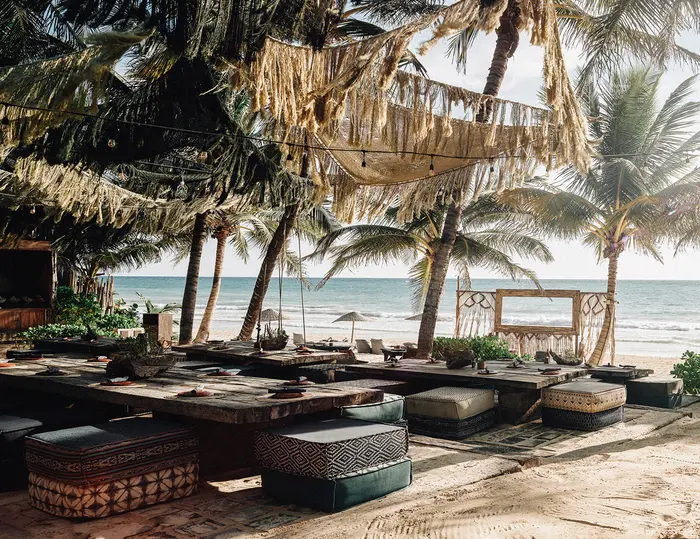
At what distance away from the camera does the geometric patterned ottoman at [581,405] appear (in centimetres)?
575

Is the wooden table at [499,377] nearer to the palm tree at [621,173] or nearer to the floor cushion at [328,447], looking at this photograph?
the floor cushion at [328,447]

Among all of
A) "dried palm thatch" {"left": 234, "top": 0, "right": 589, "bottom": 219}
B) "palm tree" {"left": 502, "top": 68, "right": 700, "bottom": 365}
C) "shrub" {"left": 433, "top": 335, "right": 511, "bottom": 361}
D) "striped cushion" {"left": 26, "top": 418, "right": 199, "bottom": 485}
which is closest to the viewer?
"striped cushion" {"left": 26, "top": 418, "right": 199, "bottom": 485}

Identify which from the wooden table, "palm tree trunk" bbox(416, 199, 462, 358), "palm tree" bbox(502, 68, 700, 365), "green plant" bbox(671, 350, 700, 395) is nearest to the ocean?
"palm tree" bbox(502, 68, 700, 365)

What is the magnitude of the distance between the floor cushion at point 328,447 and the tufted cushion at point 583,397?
105 inches

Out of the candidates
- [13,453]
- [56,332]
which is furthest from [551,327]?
[13,453]

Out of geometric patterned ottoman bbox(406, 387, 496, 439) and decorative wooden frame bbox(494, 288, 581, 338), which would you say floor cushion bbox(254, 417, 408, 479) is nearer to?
geometric patterned ottoman bbox(406, 387, 496, 439)

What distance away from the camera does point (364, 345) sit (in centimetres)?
1495

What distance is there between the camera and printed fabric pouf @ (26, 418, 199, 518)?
3221mm

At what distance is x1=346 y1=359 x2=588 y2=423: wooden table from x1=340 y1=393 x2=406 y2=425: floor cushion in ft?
4.82

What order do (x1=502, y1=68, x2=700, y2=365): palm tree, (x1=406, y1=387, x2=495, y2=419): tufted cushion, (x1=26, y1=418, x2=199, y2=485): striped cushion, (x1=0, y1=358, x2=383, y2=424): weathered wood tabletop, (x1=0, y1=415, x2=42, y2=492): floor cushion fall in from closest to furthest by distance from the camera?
(x1=26, y1=418, x2=199, y2=485): striped cushion, (x1=0, y1=358, x2=383, y2=424): weathered wood tabletop, (x1=0, y1=415, x2=42, y2=492): floor cushion, (x1=406, y1=387, x2=495, y2=419): tufted cushion, (x1=502, y1=68, x2=700, y2=365): palm tree

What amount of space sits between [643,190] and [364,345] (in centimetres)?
683

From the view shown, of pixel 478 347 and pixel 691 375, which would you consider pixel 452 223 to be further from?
pixel 691 375

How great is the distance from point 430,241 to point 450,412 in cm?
781

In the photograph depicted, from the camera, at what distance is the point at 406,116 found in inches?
192
